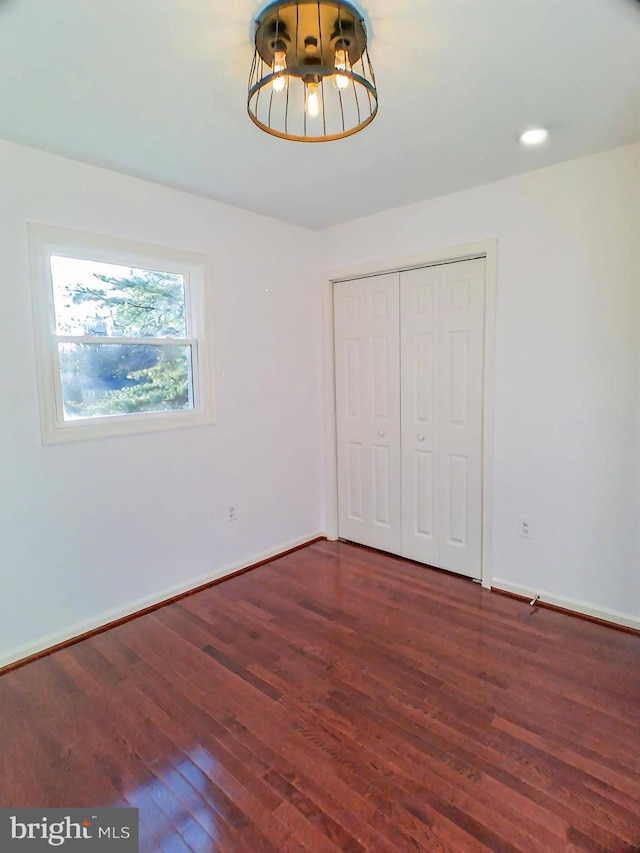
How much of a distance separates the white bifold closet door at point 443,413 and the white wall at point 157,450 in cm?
88

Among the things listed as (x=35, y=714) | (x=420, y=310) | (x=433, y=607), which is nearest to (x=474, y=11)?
(x=420, y=310)

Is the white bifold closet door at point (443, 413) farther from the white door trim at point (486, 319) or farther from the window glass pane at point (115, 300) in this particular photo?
the window glass pane at point (115, 300)

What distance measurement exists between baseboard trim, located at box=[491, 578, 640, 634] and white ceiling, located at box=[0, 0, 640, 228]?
8.18 ft

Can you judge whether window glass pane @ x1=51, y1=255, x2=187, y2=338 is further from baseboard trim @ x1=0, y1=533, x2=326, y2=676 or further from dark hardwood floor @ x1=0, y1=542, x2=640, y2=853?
dark hardwood floor @ x1=0, y1=542, x2=640, y2=853

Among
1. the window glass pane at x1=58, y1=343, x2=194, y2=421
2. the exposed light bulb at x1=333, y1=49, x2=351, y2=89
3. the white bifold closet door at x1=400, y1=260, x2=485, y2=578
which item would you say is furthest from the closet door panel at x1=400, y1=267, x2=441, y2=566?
the exposed light bulb at x1=333, y1=49, x2=351, y2=89

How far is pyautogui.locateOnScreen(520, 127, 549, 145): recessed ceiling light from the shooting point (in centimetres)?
218

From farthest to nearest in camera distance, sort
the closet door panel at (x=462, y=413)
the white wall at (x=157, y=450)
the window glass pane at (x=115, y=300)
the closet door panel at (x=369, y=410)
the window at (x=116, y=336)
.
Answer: the closet door panel at (x=369, y=410)
the closet door panel at (x=462, y=413)
the window glass pane at (x=115, y=300)
the window at (x=116, y=336)
the white wall at (x=157, y=450)

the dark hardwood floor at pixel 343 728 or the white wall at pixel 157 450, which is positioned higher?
the white wall at pixel 157 450

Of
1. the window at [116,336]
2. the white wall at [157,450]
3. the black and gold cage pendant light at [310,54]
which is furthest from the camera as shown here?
the window at [116,336]

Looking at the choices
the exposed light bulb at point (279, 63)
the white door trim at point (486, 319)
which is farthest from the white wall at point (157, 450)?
the exposed light bulb at point (279, 63)

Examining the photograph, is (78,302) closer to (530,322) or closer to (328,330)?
(328,330)

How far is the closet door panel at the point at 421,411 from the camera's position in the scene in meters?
3.21

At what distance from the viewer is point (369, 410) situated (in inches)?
144

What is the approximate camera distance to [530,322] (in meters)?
2.75
